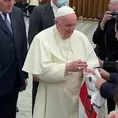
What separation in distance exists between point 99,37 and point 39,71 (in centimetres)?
120

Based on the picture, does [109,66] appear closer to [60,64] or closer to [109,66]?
[109,66]

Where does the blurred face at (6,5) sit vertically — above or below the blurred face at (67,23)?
above

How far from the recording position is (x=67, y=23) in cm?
284

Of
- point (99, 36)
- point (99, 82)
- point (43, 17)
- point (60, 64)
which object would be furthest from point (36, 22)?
point (99, 82)

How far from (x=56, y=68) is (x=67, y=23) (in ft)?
1.34

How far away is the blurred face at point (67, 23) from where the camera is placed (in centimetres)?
284

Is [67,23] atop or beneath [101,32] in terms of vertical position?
atop

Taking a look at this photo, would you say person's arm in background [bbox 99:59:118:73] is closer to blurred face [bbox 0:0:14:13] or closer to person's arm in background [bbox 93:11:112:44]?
person's arm in background [bbox 93:11:112:44]

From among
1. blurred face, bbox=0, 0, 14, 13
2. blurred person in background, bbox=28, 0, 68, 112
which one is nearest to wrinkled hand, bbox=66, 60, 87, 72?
blurred face, bbox=0, 0, 14, 13

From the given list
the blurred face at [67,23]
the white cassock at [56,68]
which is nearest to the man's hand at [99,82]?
the white cassock at [56,68]

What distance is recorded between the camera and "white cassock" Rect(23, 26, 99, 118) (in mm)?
2947

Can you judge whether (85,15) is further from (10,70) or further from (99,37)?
(10,70)

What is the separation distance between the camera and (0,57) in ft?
9.88

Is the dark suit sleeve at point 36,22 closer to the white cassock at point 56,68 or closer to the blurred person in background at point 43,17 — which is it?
the blurred person in background at point 43,17
